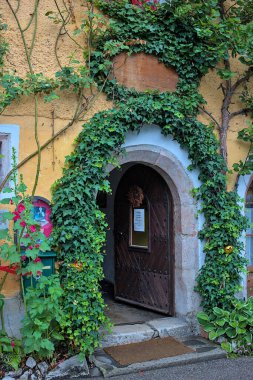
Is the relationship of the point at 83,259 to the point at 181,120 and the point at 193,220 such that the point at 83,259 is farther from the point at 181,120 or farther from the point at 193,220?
the point at 181,120

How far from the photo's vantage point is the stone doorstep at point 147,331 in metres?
4.96

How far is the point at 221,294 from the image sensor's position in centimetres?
528

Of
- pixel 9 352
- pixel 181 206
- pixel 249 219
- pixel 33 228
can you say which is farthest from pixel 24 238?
pixel 249 219

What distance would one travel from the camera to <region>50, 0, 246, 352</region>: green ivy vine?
14.8 ft

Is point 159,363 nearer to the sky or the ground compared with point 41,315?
nearer to the ground

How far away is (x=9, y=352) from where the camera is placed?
13.6 feet

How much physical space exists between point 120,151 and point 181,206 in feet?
3.92

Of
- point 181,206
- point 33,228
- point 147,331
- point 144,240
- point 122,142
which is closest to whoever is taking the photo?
point 33,228

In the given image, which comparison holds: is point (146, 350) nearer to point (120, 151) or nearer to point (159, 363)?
point (159, 363)

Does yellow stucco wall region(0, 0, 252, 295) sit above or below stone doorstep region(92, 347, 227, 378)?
above

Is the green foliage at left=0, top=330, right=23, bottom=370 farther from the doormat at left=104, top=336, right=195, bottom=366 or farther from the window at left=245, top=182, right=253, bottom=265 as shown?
the window at left=245, top=182, right=253, bottom=265

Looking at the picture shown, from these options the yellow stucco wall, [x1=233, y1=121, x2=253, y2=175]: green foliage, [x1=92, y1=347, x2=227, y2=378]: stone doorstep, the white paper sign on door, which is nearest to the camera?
[x1=92, y1=347, x2=227, y2=378]: stone doorstep

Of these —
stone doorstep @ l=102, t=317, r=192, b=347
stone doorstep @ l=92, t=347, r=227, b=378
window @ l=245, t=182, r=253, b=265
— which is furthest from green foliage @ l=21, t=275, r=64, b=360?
window @ l=245, t=182, r=253, b=265

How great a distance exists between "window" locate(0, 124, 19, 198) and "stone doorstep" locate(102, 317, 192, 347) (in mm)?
1976
